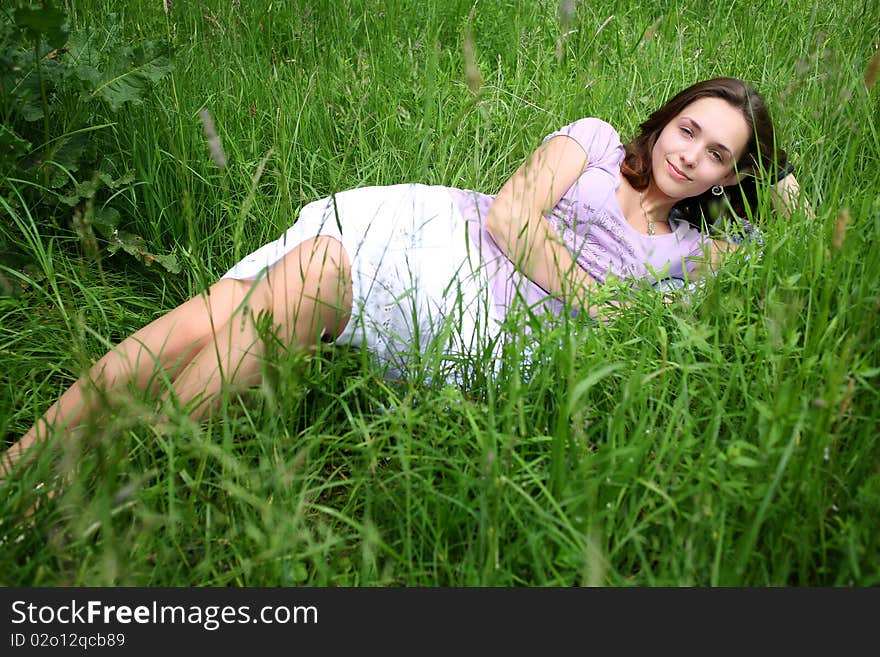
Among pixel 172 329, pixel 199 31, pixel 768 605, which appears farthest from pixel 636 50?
pixel 768 605

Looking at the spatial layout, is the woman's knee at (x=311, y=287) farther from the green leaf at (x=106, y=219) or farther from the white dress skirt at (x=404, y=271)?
the green leaf at (x=106, y=219)

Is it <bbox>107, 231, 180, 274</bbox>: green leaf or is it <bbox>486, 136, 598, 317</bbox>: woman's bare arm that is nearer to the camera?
<bbox>486, 136, 598, 317</bbox>: woman's bare arm

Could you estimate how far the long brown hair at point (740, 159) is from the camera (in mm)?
2158

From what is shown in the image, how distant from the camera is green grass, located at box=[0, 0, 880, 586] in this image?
1.24 m

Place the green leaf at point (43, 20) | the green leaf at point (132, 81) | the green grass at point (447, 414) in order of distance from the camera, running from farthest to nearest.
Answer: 1. the green leaf at point (132, 81)
2. the green leaf at point (43, 20)
3. the green grass at point (447, 414)

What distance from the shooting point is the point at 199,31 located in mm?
2920

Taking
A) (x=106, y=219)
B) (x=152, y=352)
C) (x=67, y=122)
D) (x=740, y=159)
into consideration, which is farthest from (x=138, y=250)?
(x=740, y=159)

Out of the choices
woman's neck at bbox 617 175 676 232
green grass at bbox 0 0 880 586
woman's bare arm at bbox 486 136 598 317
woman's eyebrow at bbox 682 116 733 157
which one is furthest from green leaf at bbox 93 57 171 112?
woman's eyebrow at bbox 682 116 733 157

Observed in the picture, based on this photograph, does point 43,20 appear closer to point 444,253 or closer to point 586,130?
point 444,253

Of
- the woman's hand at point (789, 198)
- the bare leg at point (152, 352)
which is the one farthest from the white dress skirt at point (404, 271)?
the woman's hand at point (789, 198)

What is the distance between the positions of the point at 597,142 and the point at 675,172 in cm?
25

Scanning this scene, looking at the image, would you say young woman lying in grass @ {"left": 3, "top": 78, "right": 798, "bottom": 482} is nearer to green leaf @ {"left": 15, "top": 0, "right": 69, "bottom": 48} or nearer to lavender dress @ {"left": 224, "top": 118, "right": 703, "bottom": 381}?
lavender dress @ {"left": 224, "top": 118, "right": 703, "bottom": 381}

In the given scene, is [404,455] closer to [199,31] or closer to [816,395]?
[816,395]

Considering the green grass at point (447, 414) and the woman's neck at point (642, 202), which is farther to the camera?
the woman's neck at point (642, 202)
